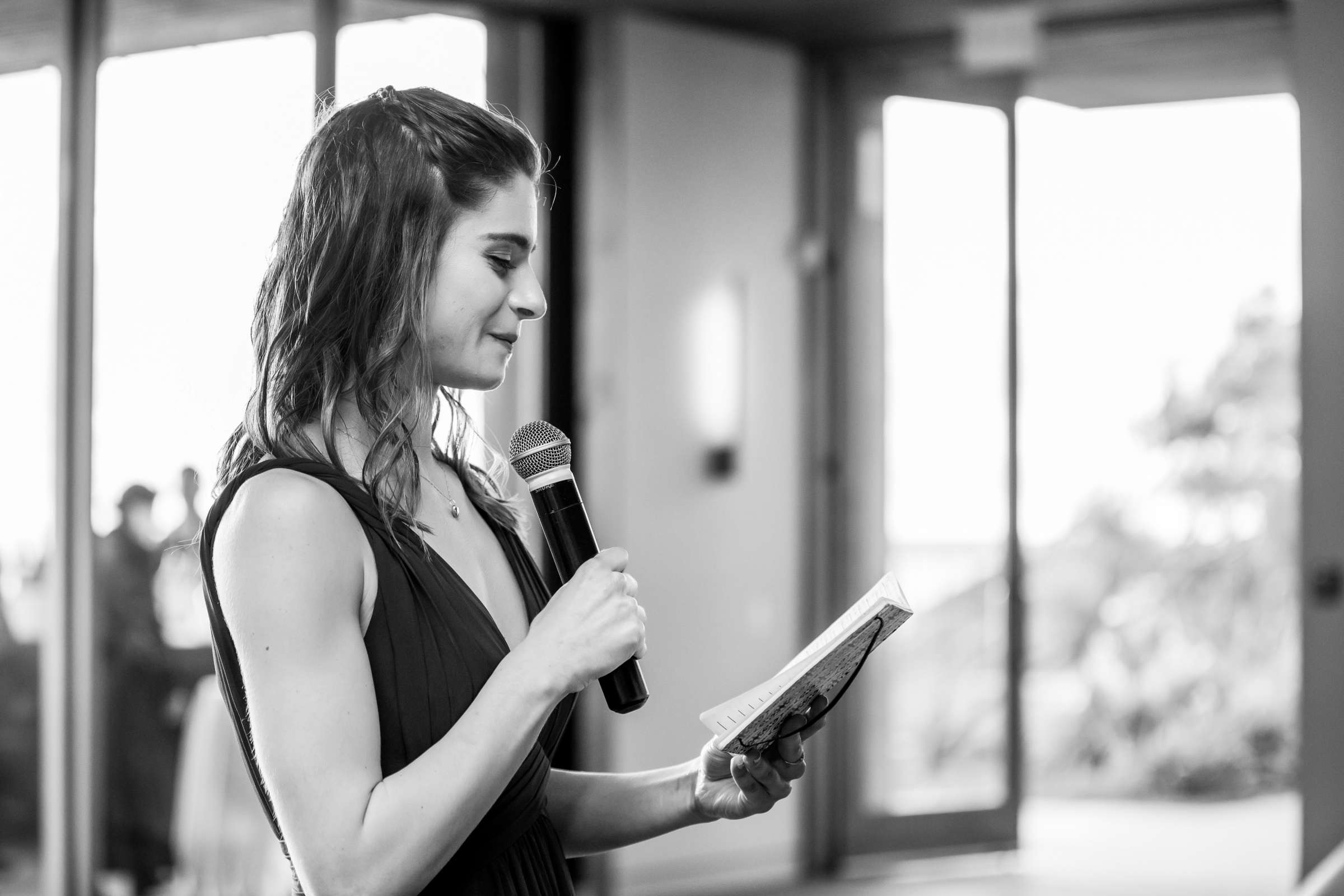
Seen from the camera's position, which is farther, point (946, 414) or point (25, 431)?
point (946, 414)

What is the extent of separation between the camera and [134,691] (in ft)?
13.7

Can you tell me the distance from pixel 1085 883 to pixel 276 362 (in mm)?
4773

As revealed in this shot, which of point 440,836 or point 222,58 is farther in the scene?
point 222,58

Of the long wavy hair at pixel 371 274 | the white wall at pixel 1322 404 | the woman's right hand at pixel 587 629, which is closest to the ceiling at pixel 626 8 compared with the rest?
the white wall at pixel 1322 404

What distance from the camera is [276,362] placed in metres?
1.22

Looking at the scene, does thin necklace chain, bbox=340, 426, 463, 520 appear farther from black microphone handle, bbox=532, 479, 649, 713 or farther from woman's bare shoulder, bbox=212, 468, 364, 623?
woman's bare shoulder, bbox=212, 468, 364, 623

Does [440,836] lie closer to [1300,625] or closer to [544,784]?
[544,784]

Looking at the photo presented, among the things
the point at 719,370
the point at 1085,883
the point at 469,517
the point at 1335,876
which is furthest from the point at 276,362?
the point at 1085,883

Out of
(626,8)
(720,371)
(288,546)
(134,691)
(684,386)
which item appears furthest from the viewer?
(720,371)

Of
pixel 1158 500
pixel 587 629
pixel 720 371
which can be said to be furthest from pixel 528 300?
pixel 1158 500

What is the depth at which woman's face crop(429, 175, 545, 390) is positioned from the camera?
1207 millimetres

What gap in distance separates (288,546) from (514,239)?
0.33m

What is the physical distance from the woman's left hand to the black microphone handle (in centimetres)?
15

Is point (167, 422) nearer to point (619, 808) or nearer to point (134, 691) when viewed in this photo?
point (134, 691)
